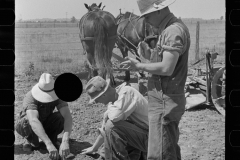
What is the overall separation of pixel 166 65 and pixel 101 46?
3.11 m

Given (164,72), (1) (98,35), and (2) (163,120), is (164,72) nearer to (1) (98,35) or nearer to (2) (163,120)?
(2) (163,120)

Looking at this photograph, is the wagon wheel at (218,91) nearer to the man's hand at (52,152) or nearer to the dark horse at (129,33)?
the man's hand at (52,152)

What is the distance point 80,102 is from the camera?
12.5 ft

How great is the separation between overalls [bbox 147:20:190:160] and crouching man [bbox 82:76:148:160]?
506 mm

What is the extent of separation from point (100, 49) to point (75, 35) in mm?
1341

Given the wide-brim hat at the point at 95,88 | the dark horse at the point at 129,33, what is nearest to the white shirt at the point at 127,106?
the wide-brim hat at the point at 95,88

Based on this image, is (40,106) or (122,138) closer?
(122,138)

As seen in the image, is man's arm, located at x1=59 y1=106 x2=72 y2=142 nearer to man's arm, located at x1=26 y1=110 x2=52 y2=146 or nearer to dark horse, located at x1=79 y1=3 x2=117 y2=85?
man's arm, located at x1=26 y1=110 x2=52 y2=146

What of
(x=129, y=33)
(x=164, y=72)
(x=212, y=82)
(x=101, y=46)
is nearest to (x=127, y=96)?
(x=164, y=72)

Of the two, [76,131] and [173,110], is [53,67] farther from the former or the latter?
[76,131]

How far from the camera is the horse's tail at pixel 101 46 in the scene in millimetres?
4284

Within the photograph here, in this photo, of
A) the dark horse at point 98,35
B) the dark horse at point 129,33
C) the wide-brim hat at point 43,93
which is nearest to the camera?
the wide-brim hat at point 43,93

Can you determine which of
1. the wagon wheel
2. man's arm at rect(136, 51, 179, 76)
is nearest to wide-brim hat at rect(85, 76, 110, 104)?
man's arm at rect(136, 51, 179, 76)
